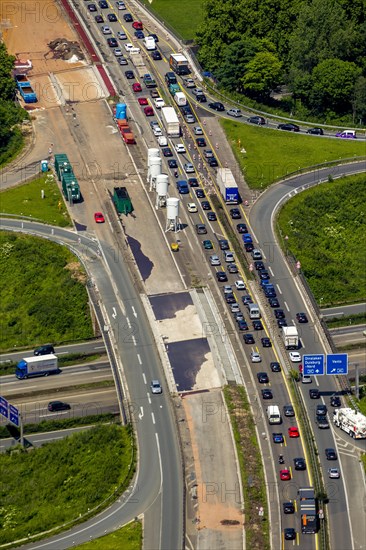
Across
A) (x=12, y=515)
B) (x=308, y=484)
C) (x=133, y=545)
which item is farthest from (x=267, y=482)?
(x=12, y=515)

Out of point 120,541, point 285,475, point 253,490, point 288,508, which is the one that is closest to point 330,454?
point 285,475

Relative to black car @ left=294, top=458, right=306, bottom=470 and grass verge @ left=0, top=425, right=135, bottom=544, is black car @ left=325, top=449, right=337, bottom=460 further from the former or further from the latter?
grass verge @ left=0, top=425, right=135, bottom=544

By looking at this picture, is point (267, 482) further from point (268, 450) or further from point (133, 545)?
point (133, 545)

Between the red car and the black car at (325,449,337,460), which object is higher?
the black car at (325,449,337,460)

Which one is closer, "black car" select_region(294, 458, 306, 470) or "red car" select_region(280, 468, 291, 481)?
"red car" select_region(280, 468, 291, 481)

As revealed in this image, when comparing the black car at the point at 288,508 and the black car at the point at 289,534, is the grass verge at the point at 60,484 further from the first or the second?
the black car at the point at 289,534

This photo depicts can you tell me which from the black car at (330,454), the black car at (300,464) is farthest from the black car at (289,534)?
the black car at (330,454)

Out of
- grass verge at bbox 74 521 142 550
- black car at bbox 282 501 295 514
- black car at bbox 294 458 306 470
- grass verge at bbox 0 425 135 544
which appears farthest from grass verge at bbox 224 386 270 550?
grass verge at bbox 0 425 135 544
